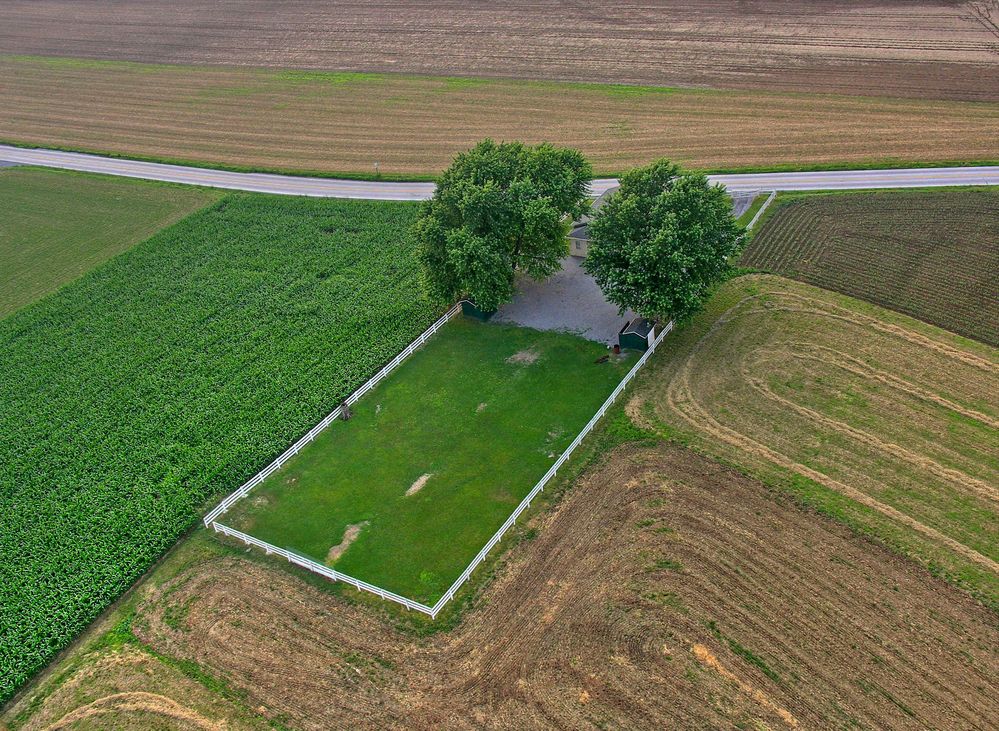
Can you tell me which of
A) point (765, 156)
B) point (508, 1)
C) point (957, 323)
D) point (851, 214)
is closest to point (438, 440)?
point (957, 323)

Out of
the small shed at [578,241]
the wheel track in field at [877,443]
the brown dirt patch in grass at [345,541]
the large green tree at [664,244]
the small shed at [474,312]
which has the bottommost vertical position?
the brown dirt patch in grass at [345,541]

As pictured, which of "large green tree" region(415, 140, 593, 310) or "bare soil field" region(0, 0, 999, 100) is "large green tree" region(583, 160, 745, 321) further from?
"bare soil field" region(0, 0, 999, 100)

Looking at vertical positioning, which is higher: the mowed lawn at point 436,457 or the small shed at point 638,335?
the small shed at point 638,335

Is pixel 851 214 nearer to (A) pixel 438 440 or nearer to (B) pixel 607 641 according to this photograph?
(A) pixel 438 440

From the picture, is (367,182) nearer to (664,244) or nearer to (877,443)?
(664,244)

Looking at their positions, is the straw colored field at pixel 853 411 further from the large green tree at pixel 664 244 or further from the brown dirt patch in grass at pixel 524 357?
the brown dirt patch in grass at pixel 524 357

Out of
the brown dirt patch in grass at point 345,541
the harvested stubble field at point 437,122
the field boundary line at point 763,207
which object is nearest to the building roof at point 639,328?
the field boundary line at point 763,207
